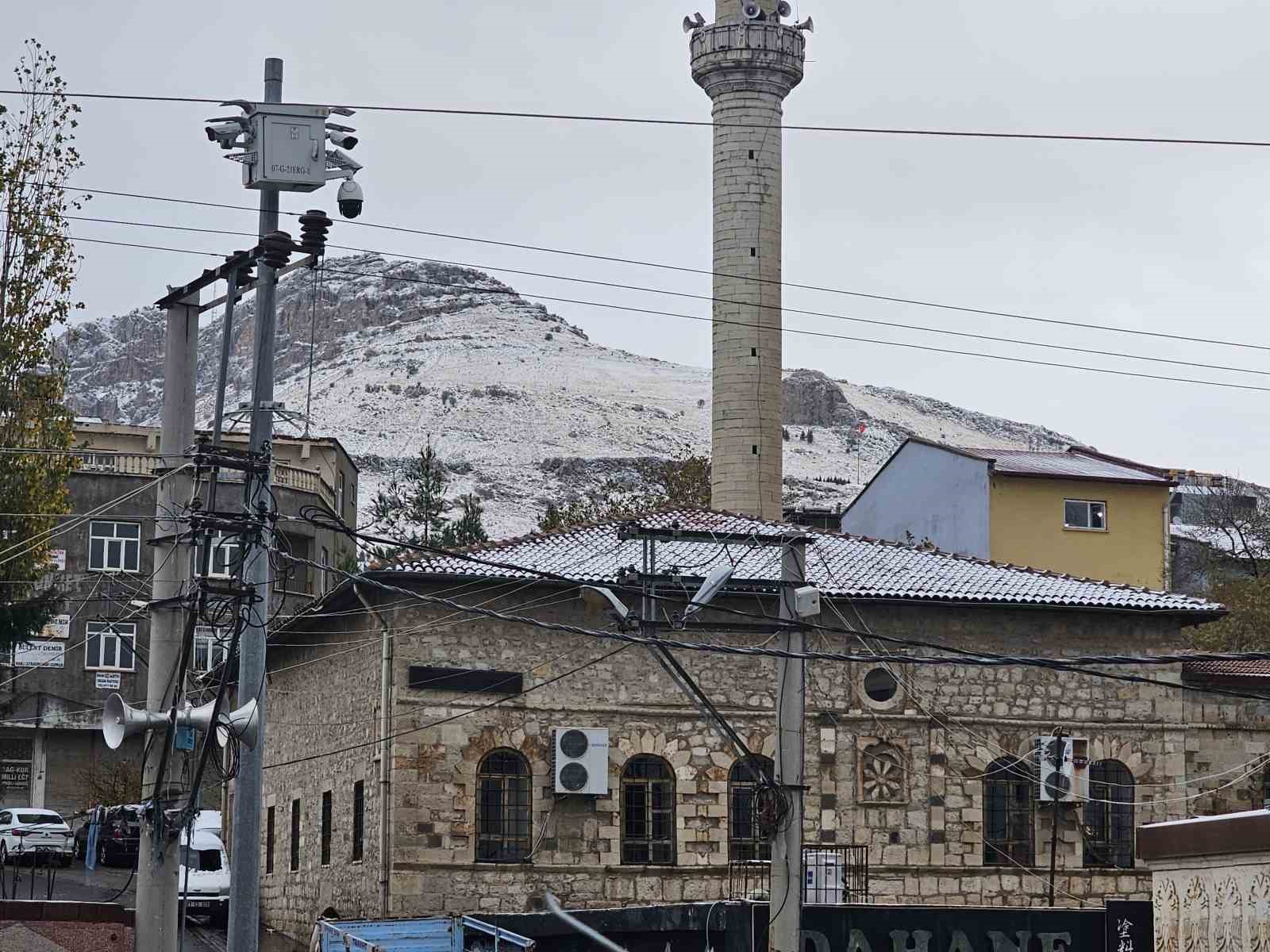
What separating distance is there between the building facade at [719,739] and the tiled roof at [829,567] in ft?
0.21

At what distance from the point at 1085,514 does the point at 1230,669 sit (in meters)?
13.9

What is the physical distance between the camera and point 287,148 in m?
18.1

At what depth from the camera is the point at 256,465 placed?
17.5 m

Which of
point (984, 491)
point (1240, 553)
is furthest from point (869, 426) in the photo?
point (984, 491)

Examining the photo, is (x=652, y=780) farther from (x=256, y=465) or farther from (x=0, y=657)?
(x=0, y=657)

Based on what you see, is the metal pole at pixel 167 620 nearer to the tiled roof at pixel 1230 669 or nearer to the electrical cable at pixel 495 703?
the electrical cable at pixel 495 703

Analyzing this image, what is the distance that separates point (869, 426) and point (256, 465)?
14061 cm

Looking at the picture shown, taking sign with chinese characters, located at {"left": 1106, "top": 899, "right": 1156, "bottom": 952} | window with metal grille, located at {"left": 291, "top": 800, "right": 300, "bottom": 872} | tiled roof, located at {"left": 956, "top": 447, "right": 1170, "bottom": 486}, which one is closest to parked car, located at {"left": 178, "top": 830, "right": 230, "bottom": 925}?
window with metal grille, located at {"left": 291, "top": 800, "right": 300, "bottom": 872}

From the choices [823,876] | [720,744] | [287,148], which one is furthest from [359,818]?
[287,148]

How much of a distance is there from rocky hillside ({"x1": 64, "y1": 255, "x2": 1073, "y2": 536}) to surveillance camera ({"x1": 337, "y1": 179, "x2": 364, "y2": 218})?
332 ft

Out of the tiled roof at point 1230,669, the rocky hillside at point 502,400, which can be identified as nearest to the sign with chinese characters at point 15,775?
the tiled roof at point 1230,669

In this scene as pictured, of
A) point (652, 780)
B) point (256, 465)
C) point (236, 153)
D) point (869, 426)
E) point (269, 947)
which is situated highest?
point (869, 426)

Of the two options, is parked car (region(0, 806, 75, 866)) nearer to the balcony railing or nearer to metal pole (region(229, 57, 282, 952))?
the balcony railing

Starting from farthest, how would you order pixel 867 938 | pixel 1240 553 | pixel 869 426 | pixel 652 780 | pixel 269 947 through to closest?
pixel 869 426
pixel 1240 553
pixel 269 947
pixel 652 780
pixel 867 938
